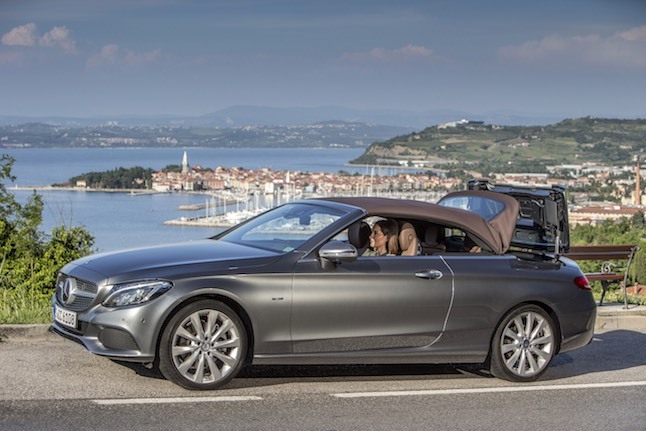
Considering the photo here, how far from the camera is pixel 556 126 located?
159875 mm

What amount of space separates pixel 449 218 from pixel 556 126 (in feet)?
513

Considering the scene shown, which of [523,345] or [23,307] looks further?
[23,307]

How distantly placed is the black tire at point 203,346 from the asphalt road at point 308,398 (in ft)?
0.44

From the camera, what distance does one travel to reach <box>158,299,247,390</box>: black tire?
7.11 m

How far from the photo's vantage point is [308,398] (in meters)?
7.25

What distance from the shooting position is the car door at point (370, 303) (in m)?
7.47

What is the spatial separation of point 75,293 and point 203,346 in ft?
3.49

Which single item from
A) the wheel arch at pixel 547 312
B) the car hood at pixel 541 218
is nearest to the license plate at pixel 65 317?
the wheel arch at pixel 547 312

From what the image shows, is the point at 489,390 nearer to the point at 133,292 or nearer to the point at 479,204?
the point at 479,204

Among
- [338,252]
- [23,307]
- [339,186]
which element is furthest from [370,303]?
[339,186]

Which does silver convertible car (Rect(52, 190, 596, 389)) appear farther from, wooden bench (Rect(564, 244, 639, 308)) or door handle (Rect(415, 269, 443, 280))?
wooden bench (Rect(564, 244, 639, 308))

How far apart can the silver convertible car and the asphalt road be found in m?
0.25

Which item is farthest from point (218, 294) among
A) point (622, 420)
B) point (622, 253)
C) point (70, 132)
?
point (70, 132)

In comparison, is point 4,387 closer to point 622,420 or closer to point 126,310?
point 126,310
